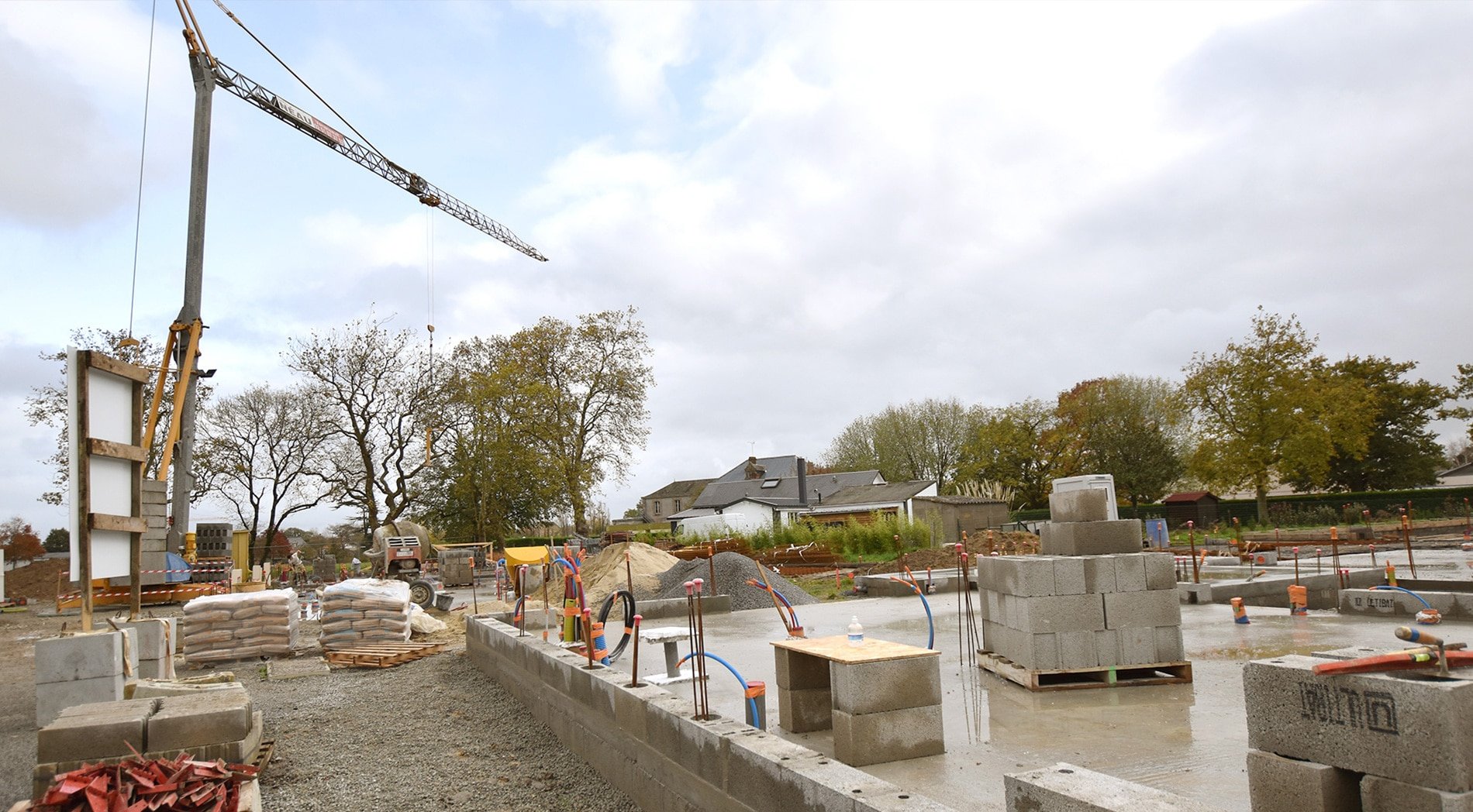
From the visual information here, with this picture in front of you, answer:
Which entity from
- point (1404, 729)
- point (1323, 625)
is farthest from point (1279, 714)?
point (1323, 625)

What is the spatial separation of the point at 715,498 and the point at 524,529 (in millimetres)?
16544

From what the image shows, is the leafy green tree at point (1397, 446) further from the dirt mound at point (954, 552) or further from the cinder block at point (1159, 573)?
the cinder block at point (1159, 573)

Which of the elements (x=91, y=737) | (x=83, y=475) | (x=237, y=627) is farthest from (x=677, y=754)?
(x=237, y=627)

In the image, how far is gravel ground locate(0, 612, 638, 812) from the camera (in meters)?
6.79

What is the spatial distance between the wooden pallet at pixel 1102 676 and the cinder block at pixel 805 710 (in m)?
2.19

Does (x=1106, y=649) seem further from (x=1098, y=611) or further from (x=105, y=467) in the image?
(x=105, y=467)

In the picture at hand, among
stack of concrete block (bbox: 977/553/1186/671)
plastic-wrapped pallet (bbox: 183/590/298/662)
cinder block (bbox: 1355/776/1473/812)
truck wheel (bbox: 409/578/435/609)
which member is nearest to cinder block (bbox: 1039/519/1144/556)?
stack of concrete block (bbox: 977/553/1186/671)

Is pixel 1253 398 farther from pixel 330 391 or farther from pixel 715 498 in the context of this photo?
pixel 330 391

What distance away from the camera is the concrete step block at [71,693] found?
778 cm

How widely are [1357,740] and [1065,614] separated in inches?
195

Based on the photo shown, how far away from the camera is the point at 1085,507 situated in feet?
27.8

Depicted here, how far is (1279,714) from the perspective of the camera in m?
3.64

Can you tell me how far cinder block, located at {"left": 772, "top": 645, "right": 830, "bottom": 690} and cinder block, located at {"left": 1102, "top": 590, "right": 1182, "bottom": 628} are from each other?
Answer: 2.86m

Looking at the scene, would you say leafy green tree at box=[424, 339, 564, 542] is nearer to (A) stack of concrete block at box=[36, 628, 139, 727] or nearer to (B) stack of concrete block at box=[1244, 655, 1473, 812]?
(A) stack of concrete block at box=[36, 628, 139, 727]
